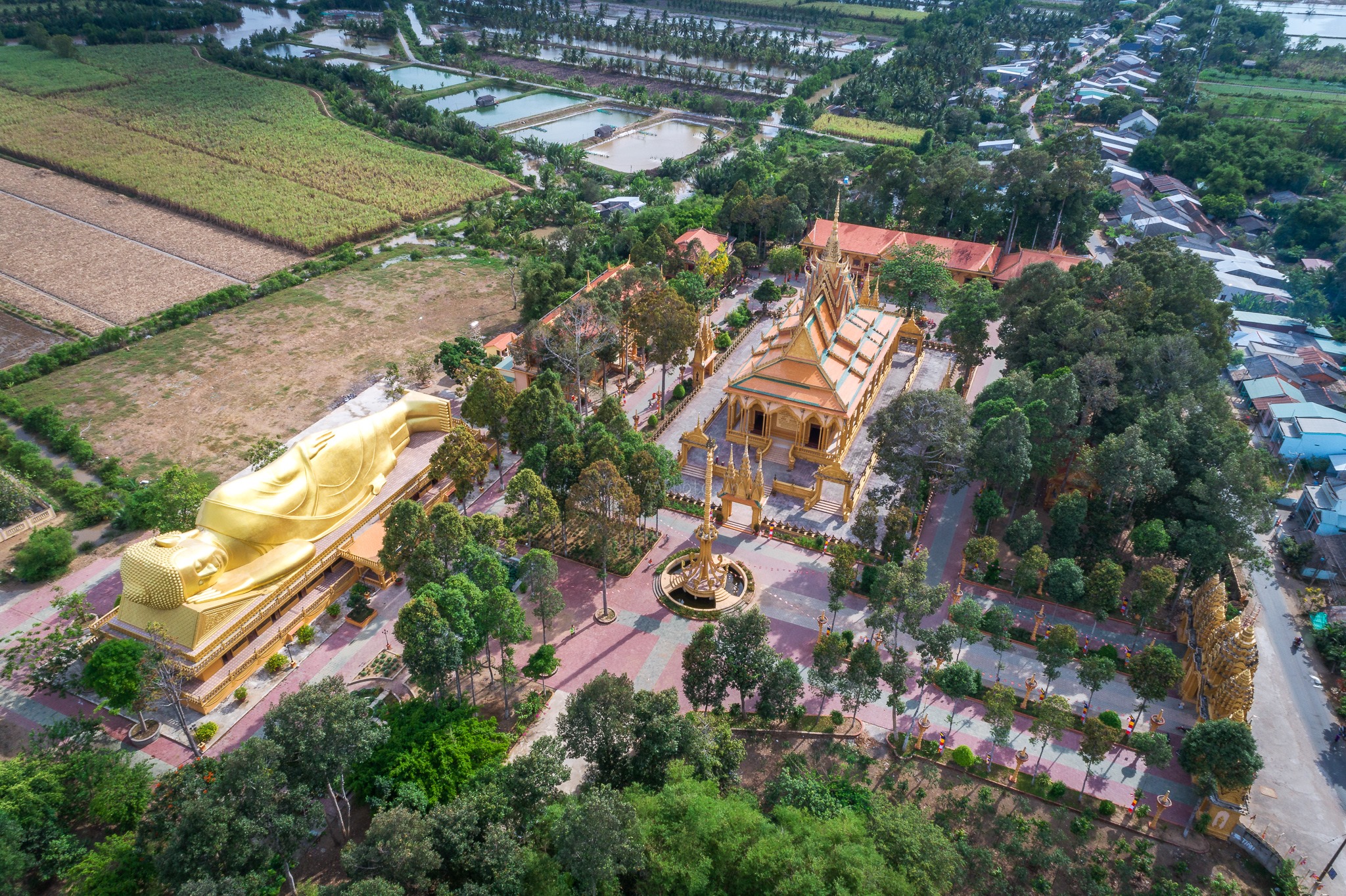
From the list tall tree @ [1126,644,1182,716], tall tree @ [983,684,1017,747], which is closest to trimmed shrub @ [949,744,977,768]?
tall tree @ [983,684,1017,747]

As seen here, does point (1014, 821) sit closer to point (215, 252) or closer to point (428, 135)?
point (215, 252)

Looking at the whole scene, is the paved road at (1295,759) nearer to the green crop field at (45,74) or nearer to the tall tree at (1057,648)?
the tall tree at (1057,648)

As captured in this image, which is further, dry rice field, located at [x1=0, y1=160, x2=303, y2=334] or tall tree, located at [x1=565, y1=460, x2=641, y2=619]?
dry rice field, located at [x1=0, y1=160, x2=303, y2=334]

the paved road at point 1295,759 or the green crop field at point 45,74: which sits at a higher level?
the green crop field at point 45,74

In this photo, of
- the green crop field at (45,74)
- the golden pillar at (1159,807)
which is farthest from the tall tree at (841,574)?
the green crop field at (45,74)

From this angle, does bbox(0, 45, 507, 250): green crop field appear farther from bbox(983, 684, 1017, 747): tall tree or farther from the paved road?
the paved road

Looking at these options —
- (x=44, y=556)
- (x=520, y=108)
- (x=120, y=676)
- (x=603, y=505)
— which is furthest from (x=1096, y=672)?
(x=520, y=108)

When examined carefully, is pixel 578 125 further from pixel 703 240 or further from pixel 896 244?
pixel 896 244
